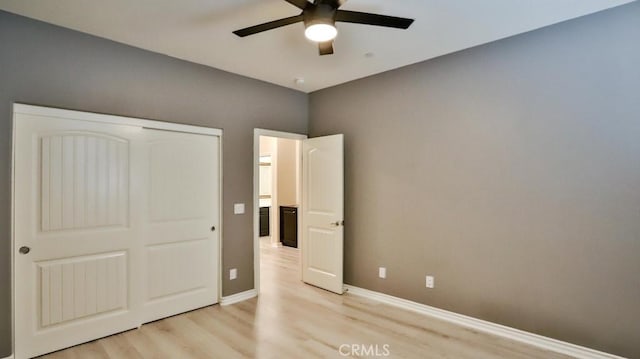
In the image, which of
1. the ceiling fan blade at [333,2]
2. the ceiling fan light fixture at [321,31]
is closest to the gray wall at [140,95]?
the ceiling fan light fixture at [321,31]

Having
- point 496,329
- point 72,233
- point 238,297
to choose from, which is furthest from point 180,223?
point 496,329

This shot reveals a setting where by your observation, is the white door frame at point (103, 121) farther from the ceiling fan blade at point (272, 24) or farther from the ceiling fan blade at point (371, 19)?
the ceiling fan blade at point (371, 19)

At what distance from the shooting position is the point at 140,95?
3.23 meters

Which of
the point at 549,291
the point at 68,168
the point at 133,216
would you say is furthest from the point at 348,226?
the point at 68,168

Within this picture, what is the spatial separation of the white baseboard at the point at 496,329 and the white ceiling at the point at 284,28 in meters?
2.73

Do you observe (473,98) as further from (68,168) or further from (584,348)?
(68,168)

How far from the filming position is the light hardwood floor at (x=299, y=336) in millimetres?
2717

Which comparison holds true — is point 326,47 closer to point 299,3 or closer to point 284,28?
point 299,3

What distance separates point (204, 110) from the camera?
12.1ft

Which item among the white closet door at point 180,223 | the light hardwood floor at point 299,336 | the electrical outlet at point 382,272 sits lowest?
the light hardwood floor at point 299,336

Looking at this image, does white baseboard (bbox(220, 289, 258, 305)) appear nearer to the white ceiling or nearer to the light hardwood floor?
the light hardwood floor

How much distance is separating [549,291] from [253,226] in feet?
10.4

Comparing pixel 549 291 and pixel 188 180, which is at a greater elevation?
pixel 188 180

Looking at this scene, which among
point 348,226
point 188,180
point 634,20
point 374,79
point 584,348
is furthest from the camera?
point 348,226
